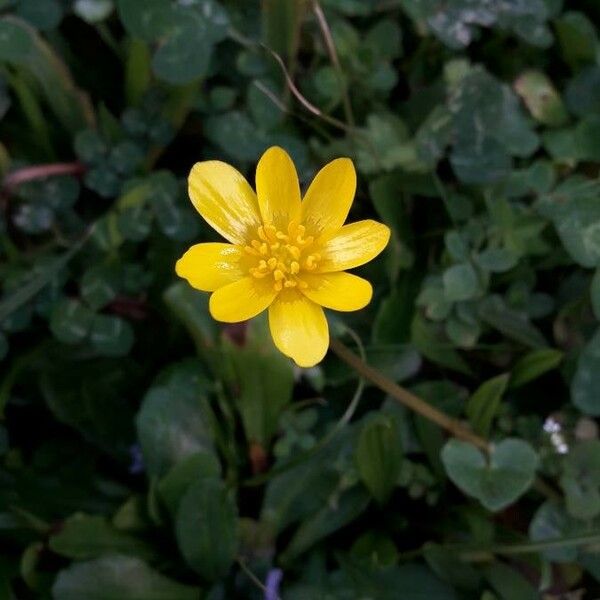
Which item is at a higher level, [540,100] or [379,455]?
[540,100]

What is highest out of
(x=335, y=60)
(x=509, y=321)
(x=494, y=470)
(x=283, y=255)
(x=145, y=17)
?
(x=145, y=17)

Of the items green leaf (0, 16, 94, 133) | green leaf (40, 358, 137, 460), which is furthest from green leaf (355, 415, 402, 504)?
green leaf (0, 16, 94, 133)

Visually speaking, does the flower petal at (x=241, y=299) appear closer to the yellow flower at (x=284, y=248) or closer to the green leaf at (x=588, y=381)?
the yellow flower at (x=284, y=248)

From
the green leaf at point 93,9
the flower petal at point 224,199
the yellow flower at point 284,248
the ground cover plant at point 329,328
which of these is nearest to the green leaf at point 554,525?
the ground cover plant at point 329,328

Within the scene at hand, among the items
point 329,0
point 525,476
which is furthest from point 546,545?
point 329,0

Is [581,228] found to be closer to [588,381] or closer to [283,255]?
[588,381]

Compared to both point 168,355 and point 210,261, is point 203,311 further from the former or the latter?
point 210,261

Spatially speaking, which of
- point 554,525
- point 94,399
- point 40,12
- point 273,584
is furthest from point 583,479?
point 40,12
